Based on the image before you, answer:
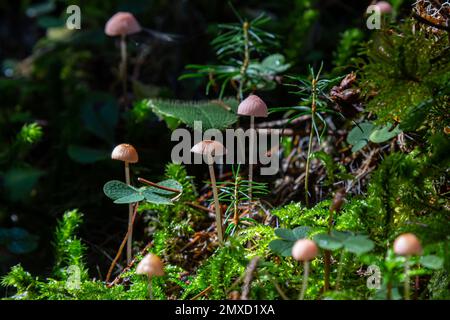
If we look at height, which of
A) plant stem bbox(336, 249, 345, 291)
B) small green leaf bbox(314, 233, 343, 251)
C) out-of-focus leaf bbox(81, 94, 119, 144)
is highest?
out-of-focus leaf bbox(81, 94, 119, 144)

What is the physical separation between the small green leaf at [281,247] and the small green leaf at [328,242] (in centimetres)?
12

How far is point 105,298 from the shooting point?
1456 millimetres

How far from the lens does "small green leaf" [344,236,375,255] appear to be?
3.90 feet

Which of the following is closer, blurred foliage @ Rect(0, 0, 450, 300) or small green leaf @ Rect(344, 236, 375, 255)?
small green leaf @ Rect(344, 236, 375, 255)

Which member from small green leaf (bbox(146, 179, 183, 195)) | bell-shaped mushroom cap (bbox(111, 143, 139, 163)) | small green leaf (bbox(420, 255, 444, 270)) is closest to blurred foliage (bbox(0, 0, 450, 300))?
small green leaf (bbox(420, 255, 444, 270))

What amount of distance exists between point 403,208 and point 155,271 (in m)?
0.74

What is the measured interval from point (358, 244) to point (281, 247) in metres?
0.23

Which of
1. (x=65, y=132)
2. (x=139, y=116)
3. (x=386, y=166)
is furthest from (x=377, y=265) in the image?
(x=65, y=132)

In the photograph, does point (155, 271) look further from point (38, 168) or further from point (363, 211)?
point (38, 168)

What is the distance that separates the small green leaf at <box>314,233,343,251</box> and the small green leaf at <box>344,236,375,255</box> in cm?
2

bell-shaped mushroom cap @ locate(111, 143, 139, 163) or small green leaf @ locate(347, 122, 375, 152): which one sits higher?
small green leaf @ locate(347, 122, 375, 152)

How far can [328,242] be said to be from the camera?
1.26 meters

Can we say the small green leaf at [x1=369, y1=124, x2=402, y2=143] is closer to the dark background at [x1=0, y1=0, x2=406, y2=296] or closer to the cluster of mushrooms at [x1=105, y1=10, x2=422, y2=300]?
the cluster of mushrooms at [x1=105, y1=10, x2=422, y2=300]

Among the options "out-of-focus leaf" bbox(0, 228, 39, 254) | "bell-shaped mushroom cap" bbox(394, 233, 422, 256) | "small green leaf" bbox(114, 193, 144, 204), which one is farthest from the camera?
"out-of-focus leaf" bbox(0, 228, 39, 254)
